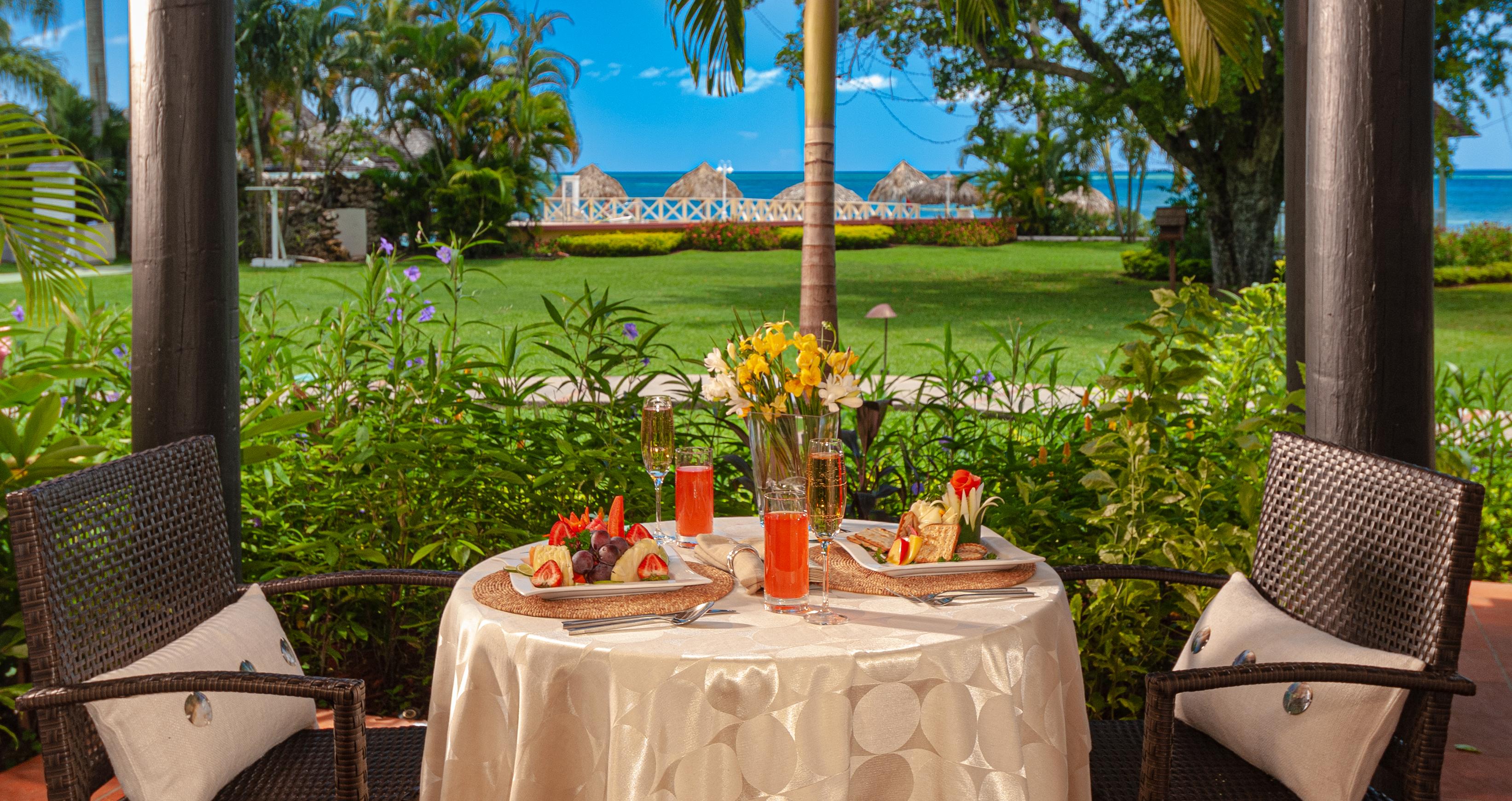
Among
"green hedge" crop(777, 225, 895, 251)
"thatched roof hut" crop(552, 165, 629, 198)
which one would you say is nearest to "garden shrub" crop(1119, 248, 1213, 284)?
"green hedge" crop(777, 225, 895, 251)

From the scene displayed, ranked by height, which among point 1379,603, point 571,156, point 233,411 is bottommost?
point 1379,603

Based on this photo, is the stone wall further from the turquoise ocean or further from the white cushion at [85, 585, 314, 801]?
the white cushion at [85, 585, 314, 801]

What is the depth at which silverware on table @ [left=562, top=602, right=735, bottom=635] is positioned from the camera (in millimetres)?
1374

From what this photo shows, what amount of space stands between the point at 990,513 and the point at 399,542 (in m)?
1.41

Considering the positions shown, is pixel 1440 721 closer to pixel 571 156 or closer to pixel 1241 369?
pixel 1241 369

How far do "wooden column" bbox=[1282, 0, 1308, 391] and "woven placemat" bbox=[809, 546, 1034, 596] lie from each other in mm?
1736

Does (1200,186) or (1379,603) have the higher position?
(1200,186)

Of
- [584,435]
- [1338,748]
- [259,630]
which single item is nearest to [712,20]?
[584,435]

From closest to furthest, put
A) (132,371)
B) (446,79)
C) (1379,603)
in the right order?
(1379,603), (132,371), (446,79)

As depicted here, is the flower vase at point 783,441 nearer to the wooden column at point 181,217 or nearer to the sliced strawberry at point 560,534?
the sliced strawberry at point 560,534

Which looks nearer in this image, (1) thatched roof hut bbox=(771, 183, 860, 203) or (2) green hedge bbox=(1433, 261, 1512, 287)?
(2) green hedge bbox=(1433, 261, 1512, 287)

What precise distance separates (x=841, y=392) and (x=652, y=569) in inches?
14.4

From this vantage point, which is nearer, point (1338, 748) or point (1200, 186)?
point (1338, 748)

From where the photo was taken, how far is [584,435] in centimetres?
322
